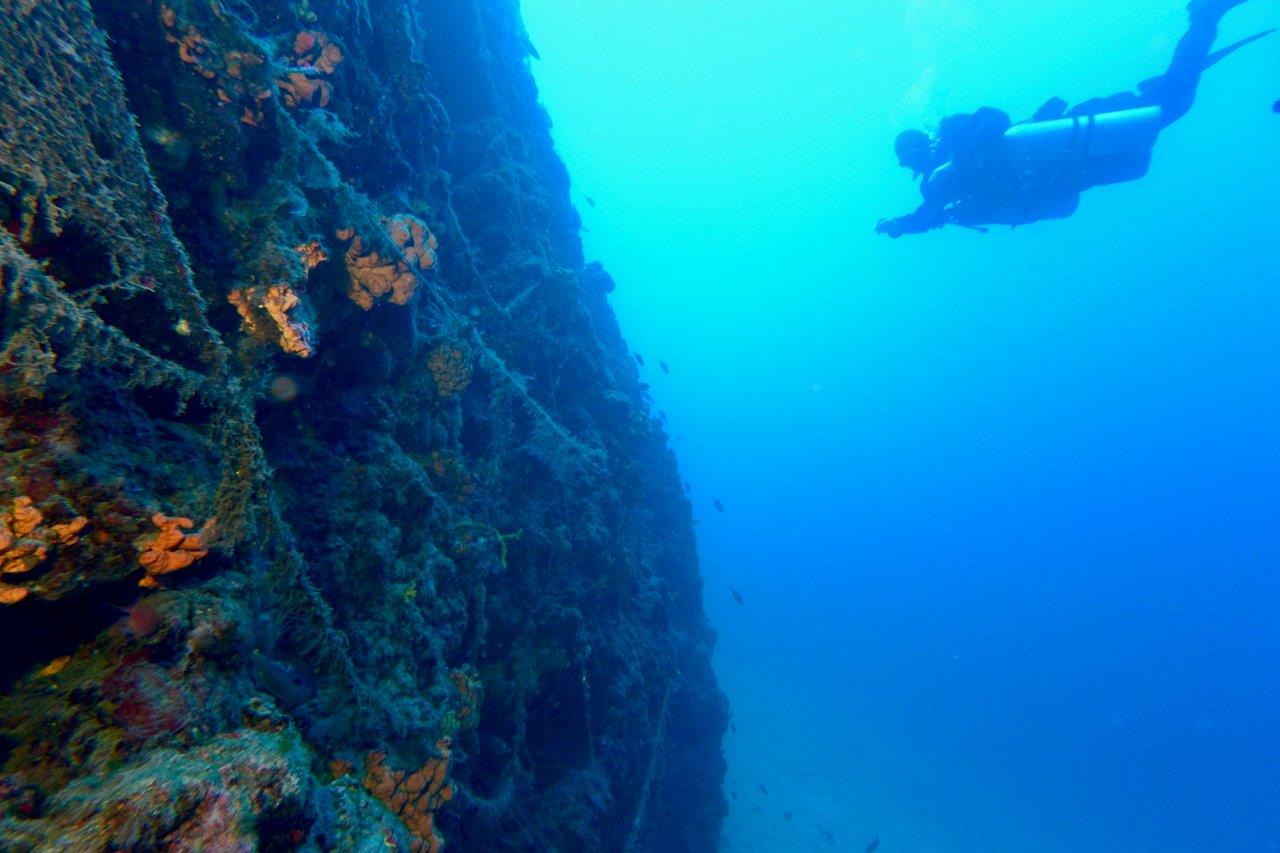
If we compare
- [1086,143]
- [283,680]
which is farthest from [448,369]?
[1086,143]

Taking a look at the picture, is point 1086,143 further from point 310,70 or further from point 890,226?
point 310,70

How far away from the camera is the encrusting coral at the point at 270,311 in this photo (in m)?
3.68

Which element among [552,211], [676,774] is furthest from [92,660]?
[552,211]

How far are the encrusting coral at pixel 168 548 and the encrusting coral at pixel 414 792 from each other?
208 centimetres

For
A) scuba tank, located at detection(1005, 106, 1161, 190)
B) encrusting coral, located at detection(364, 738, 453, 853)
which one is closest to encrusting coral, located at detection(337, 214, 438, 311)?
encrusting coral, located at detection(364, 738, 453, 853)

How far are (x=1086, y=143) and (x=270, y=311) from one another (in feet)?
40.2

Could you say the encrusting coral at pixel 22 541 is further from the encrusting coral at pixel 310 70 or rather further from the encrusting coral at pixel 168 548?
the encrusting coral at pixel 310 70

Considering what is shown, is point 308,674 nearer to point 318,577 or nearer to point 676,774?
point 318,577

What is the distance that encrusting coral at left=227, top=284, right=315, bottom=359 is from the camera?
3676 mm

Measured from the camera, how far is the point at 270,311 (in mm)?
3678

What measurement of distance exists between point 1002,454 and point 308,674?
14612 cm

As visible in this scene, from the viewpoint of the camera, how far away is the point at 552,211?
40.8ft

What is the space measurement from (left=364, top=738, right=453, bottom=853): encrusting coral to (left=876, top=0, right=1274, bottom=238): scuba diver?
10.6m

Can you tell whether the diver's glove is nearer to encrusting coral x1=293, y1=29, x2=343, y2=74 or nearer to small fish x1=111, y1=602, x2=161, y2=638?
encrusting coral x1=293, y1=29, x2=343, y2=74
